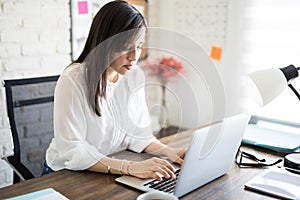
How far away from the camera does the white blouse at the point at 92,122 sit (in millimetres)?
1272

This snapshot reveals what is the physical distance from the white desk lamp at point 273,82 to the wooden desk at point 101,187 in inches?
9.8

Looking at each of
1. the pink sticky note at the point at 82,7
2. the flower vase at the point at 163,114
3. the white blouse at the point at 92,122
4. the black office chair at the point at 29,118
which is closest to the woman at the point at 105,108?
the white blouse at the point at 92,122

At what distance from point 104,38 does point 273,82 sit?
62 cm

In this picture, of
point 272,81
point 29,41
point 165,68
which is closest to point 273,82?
point 272,81

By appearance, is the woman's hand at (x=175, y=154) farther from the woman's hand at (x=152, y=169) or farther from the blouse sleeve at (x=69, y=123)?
the blouse sleeve at (x=69, y=123)

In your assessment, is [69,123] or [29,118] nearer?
[69,123]

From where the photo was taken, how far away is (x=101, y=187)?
3.59ft

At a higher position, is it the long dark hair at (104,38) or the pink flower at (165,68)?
the long dark hair at (104,38)

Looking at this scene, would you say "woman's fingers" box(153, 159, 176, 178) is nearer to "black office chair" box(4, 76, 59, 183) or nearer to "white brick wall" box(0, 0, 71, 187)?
"black office chair" box(4, 76, 59, 183)

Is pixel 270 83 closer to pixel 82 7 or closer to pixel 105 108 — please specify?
pixel 105 108

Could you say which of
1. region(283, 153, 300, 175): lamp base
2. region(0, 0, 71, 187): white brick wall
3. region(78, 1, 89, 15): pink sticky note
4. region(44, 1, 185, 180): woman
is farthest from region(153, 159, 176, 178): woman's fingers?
region(78, 1, 89, 15): pink sticky note

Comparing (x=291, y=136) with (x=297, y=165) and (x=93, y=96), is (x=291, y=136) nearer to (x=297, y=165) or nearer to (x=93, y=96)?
(x=297, y=165)

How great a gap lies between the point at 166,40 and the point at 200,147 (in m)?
1.92

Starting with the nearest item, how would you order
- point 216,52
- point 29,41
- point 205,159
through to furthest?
point 205,159
point 29,41
point 216,52
